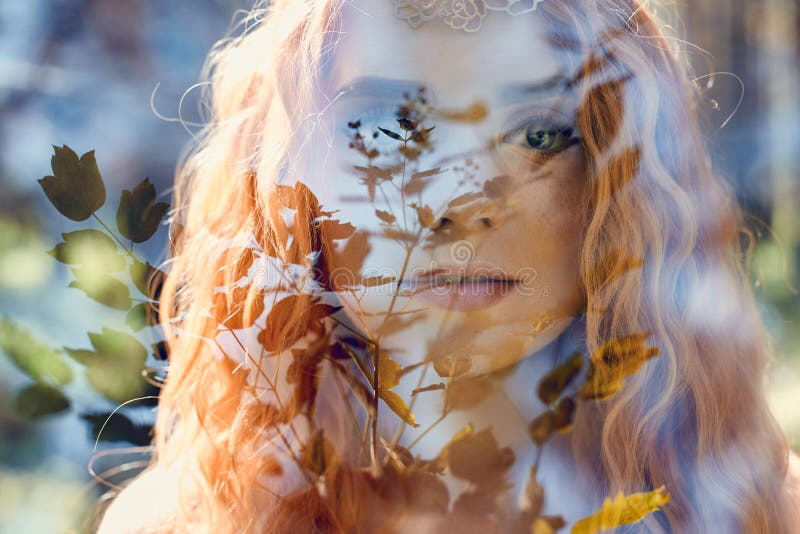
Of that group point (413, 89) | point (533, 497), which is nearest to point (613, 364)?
point (533, 497)

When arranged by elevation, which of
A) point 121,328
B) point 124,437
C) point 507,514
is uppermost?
point 121,328

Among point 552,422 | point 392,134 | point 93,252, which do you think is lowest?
point 552,422

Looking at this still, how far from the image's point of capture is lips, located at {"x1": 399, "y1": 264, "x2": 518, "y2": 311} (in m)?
0.70

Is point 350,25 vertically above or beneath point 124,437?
above

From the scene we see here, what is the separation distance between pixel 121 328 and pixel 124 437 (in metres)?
0.12

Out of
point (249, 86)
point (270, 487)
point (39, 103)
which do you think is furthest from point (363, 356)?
point (39, 103)

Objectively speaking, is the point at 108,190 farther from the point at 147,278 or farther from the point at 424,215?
the point at 424,215

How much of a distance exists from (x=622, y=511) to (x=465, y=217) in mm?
376

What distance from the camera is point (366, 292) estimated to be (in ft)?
2.31

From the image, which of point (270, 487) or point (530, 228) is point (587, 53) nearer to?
point (530, 228)

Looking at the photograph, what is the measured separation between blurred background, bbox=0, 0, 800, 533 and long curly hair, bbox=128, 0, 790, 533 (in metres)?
0.03

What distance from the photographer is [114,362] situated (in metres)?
0.70

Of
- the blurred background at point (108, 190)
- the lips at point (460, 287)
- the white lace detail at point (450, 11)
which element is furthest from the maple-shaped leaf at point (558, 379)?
the white lace detail at point (450, 11)

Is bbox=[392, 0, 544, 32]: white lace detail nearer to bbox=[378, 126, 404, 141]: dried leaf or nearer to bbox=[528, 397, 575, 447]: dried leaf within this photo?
bbox=[378, 126, 404, 141]: dried leaf
